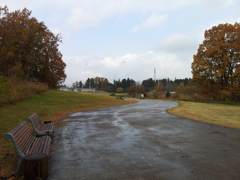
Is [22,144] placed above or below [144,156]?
above

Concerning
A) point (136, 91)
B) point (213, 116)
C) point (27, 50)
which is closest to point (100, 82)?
point (136, 91)

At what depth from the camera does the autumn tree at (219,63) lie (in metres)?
30.2

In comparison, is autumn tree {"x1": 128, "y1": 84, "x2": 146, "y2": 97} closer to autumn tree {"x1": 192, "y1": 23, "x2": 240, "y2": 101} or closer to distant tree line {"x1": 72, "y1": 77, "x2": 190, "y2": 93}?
autumn tree {"x1": 192, "y1": 23, "x2": 240, "y2": 101}

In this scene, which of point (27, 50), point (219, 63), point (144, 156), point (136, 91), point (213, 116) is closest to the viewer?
point (144, 156)

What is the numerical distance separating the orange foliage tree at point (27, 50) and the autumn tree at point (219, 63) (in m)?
25.8

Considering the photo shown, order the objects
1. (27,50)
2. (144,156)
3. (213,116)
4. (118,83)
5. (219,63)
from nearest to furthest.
A: (144,156), (213,116), (27,50), (219,63), (118,83)

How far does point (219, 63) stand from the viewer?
32094 mm

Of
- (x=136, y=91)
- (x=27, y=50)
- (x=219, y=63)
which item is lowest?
(x=136, y=91)

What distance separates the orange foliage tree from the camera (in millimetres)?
22984

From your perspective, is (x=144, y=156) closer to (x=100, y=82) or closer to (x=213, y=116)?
(x=213, y=116)

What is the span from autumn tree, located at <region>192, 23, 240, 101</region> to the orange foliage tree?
84.5 feet

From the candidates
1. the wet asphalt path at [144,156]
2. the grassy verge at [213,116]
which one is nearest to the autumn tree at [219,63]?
the grassy verge at [213,116]

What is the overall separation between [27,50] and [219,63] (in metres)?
29.1

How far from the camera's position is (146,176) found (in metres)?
3.97
